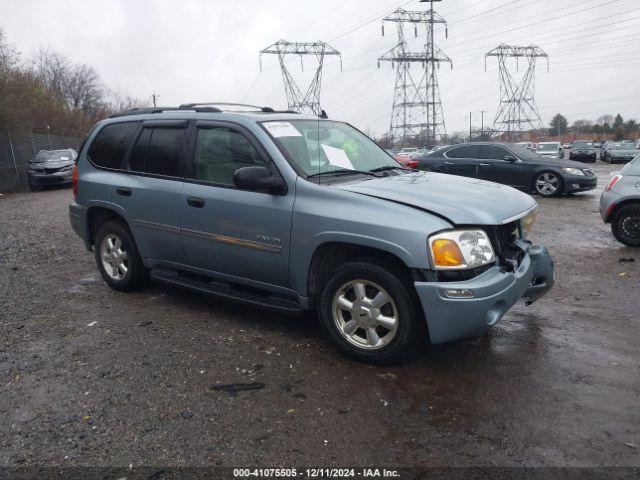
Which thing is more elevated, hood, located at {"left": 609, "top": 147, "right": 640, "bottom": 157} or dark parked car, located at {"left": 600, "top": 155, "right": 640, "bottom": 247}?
dark parked car, located at {"left": 600, "top": 155, "right": 640, "bottom": 247}

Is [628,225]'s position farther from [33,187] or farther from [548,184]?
[33,187]

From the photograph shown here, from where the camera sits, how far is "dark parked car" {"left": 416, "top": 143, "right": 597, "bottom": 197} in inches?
525

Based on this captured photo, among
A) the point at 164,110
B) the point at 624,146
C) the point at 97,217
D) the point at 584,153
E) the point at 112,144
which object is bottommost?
the point at 584,153

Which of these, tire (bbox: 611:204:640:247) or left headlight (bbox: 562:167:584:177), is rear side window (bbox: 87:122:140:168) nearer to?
tire (bbox: 611:204:640:247)

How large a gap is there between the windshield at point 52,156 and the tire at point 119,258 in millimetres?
17860

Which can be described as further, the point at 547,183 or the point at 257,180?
the point at 547,183

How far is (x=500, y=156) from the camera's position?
13.6 m

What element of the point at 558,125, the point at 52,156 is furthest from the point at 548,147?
the point at 558,125

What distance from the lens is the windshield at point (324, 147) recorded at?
168 inches

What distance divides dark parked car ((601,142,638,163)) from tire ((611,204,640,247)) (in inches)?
1040

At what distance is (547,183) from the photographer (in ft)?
44.1

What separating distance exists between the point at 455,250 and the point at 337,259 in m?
0.94

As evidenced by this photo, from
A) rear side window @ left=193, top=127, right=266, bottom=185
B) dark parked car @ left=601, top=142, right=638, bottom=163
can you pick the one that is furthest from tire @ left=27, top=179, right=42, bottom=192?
dark parked car @ left=601, top=142, right=638, bottom=163

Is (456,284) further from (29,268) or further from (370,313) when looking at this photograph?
(29,268)
